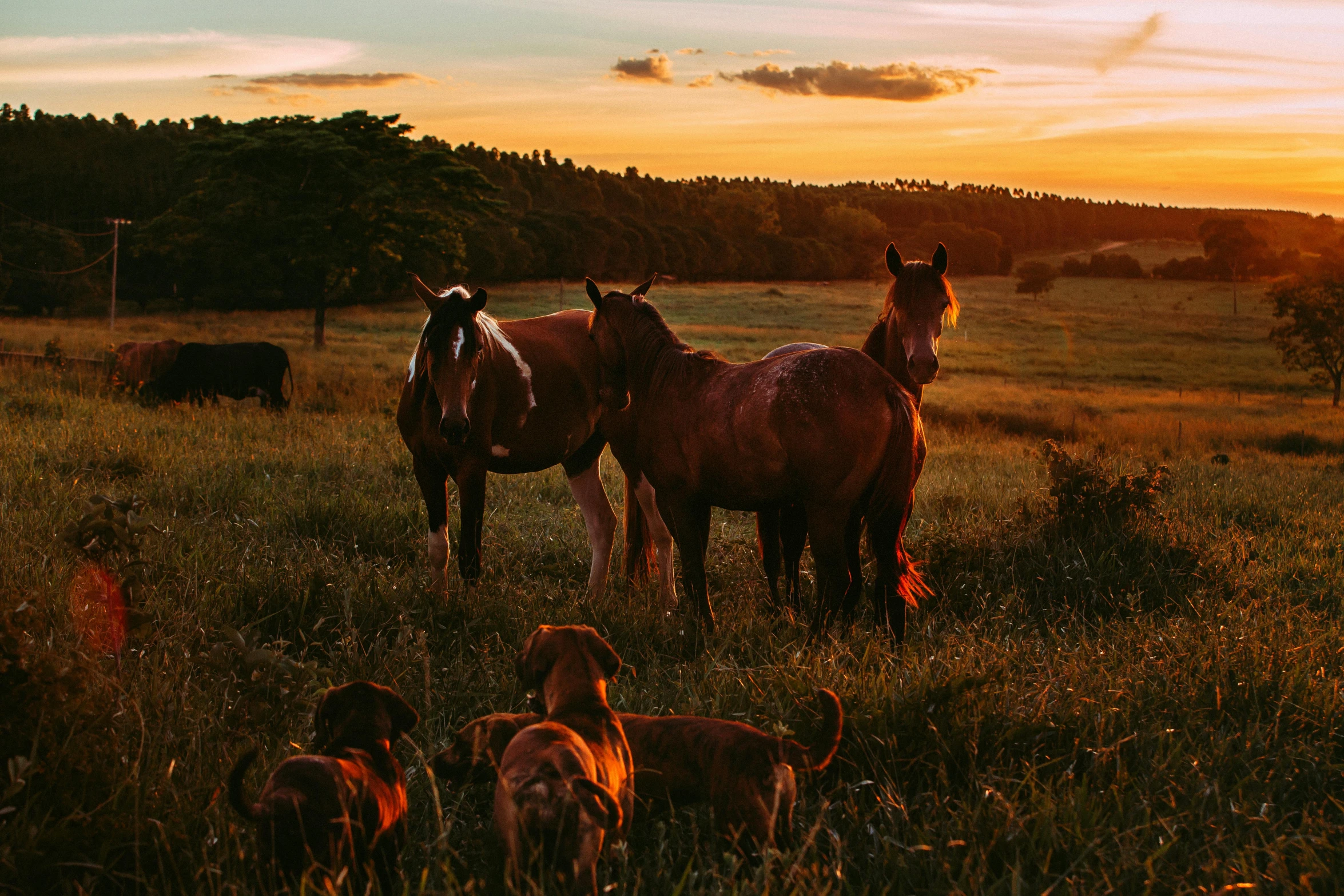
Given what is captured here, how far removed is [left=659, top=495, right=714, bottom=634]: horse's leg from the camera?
506 cm

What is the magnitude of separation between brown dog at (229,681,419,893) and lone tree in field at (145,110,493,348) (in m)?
39.8

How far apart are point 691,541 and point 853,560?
0.90 m

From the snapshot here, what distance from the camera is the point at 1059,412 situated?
Result: 85.3 feet

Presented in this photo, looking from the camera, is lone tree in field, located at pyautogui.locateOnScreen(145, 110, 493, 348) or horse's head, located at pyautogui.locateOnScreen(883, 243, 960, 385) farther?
lone tree in field, located at pyautogui.locateOnScreen(145, 110, 493, 348)

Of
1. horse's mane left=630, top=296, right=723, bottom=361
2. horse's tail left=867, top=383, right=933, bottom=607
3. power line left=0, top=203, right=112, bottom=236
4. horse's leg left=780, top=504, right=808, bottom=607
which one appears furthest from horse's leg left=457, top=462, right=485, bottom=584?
power line left=0, top=203, right=112, bottom=236

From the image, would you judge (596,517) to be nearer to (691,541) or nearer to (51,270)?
(691,541)

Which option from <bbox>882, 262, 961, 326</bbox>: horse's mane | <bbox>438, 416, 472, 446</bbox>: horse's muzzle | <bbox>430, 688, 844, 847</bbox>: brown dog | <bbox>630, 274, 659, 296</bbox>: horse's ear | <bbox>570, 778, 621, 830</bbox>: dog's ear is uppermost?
<bbox>882, 262, 961, 326</bbox>: horse's mane

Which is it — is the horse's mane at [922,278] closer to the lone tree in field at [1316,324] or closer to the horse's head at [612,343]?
the horse's head at [612,343]

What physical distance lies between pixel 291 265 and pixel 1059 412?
3496cm

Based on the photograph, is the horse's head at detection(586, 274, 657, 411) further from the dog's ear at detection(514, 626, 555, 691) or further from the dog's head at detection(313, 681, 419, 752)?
the dog's head at detection(313, 681, 419, 752)

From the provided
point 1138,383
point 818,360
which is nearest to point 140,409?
point 818,360

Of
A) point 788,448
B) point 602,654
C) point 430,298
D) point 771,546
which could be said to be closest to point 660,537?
point 771,546

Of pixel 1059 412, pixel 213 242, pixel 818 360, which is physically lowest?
pixel 1059 412

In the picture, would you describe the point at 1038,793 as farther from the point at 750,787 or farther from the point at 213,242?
the point at 213,242
